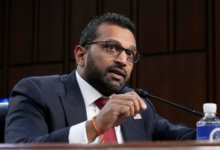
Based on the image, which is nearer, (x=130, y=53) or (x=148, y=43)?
(x=130, y=53)

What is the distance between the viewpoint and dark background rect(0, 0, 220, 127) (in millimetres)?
3451

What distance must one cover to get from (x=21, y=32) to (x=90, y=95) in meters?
3.21

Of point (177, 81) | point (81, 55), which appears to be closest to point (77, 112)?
point (81, 55)

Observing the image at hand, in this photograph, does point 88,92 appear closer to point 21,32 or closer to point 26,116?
point 26,116

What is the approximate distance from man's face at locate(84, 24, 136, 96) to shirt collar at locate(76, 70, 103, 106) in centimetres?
2

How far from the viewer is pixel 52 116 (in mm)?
1468

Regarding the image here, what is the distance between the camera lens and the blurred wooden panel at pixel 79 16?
4.17 m

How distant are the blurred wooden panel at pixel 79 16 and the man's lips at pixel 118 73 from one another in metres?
2.63

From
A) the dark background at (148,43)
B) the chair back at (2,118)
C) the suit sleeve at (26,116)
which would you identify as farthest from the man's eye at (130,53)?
the dark background at (148,43)

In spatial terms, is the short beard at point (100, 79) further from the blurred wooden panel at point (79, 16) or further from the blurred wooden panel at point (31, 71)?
the blurred wooden panel at point (31, 71)

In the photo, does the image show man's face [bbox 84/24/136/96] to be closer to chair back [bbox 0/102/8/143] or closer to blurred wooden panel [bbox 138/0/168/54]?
chair back [bbox 0/102/8/143]

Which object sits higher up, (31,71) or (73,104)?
(31,71)

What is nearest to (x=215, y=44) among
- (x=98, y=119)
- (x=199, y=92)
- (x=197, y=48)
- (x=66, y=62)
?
(x=197, y=48)

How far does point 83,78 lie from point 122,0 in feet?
8.09
